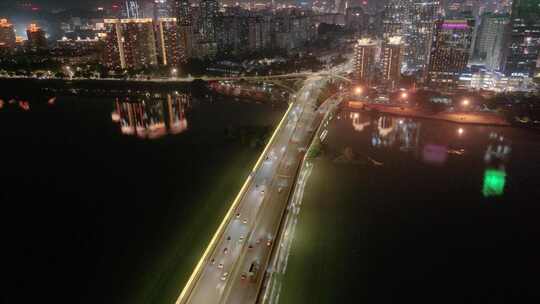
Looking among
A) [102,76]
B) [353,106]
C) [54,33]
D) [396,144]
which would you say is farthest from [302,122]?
[54,33]

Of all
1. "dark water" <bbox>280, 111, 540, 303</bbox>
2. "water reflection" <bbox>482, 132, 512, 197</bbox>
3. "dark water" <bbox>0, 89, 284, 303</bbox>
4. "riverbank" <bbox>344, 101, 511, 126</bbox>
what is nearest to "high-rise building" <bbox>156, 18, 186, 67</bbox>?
"dark water" <bbox>0, 89, 284, 303</bbox>

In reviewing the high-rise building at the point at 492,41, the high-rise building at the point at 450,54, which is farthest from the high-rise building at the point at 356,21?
the high-rise building at the point at 450,54

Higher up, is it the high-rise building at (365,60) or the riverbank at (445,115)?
the high-rise building at (365,60)

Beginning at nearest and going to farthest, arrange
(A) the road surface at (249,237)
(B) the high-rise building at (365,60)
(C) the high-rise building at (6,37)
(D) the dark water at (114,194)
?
(A) the road surface at (249,237) < (D) the dark water at (114,194) < (B) the high-rise building at (365,60) < (C) the high-rise building at (6,37)

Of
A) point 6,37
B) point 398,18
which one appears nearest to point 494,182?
point 398,18

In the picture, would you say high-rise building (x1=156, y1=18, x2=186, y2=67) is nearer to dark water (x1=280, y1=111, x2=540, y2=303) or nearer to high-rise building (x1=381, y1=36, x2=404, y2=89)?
high-rise building (x1=381, y1=36, x2=404, y2=89)

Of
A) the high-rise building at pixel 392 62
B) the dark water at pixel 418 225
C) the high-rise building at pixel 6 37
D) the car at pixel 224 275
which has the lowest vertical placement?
the dark water at pixel 418 225

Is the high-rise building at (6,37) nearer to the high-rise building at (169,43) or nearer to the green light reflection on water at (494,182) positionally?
the high-rise building at (169,43)
